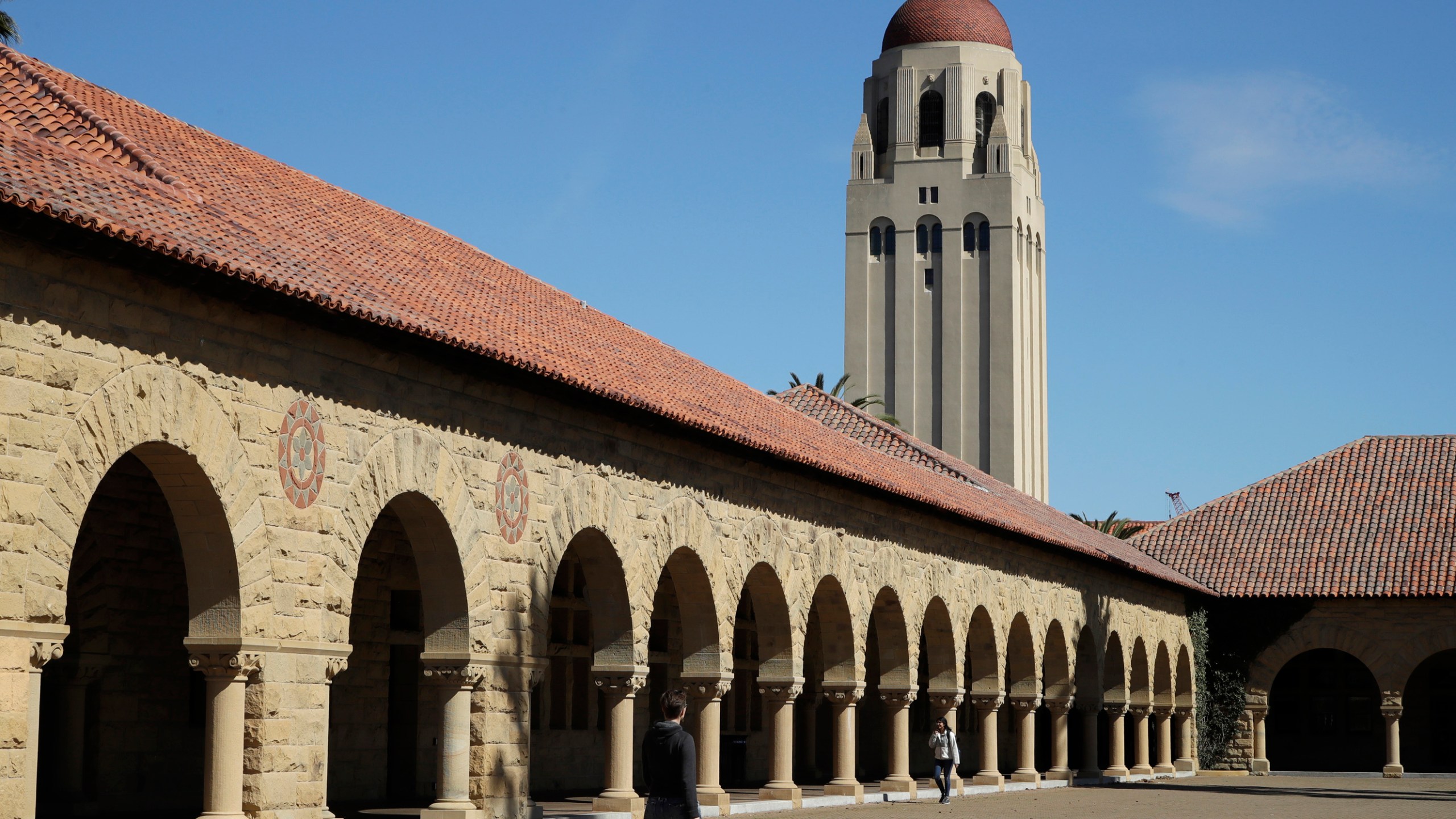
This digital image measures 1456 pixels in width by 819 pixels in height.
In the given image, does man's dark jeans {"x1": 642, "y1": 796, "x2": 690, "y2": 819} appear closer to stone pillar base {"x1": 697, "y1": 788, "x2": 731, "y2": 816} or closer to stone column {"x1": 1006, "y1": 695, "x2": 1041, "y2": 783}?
stone pillar base {"x1": 697, "y1": 788, "x2": 731, "y2": 816}

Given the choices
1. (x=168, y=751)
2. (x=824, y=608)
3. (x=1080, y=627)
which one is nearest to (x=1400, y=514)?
(x=1080, y=627)

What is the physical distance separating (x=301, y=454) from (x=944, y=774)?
1467 cm

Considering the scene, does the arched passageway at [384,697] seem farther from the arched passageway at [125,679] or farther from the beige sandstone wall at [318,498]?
the arched passageway at [125,679]

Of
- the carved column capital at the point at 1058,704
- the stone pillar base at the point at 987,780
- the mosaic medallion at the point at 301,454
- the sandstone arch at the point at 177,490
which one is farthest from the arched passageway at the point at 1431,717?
the sandstone arch at the point at 177,490

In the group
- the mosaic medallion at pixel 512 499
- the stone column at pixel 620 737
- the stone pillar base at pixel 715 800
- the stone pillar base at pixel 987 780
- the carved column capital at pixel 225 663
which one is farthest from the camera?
the stone pillar base at pixel 987 780

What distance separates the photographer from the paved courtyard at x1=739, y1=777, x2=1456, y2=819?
23734 millimetres

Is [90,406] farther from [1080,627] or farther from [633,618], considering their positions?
[1080,627]

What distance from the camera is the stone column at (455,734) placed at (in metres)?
15.9

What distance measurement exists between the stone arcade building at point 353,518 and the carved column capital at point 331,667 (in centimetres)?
5

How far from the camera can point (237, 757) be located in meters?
13.1

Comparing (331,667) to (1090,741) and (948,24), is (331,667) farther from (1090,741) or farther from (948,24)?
(948,24)

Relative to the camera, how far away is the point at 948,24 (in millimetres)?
79562

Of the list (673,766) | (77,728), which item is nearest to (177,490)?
(77,728)

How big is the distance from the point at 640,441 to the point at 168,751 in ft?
18.4
